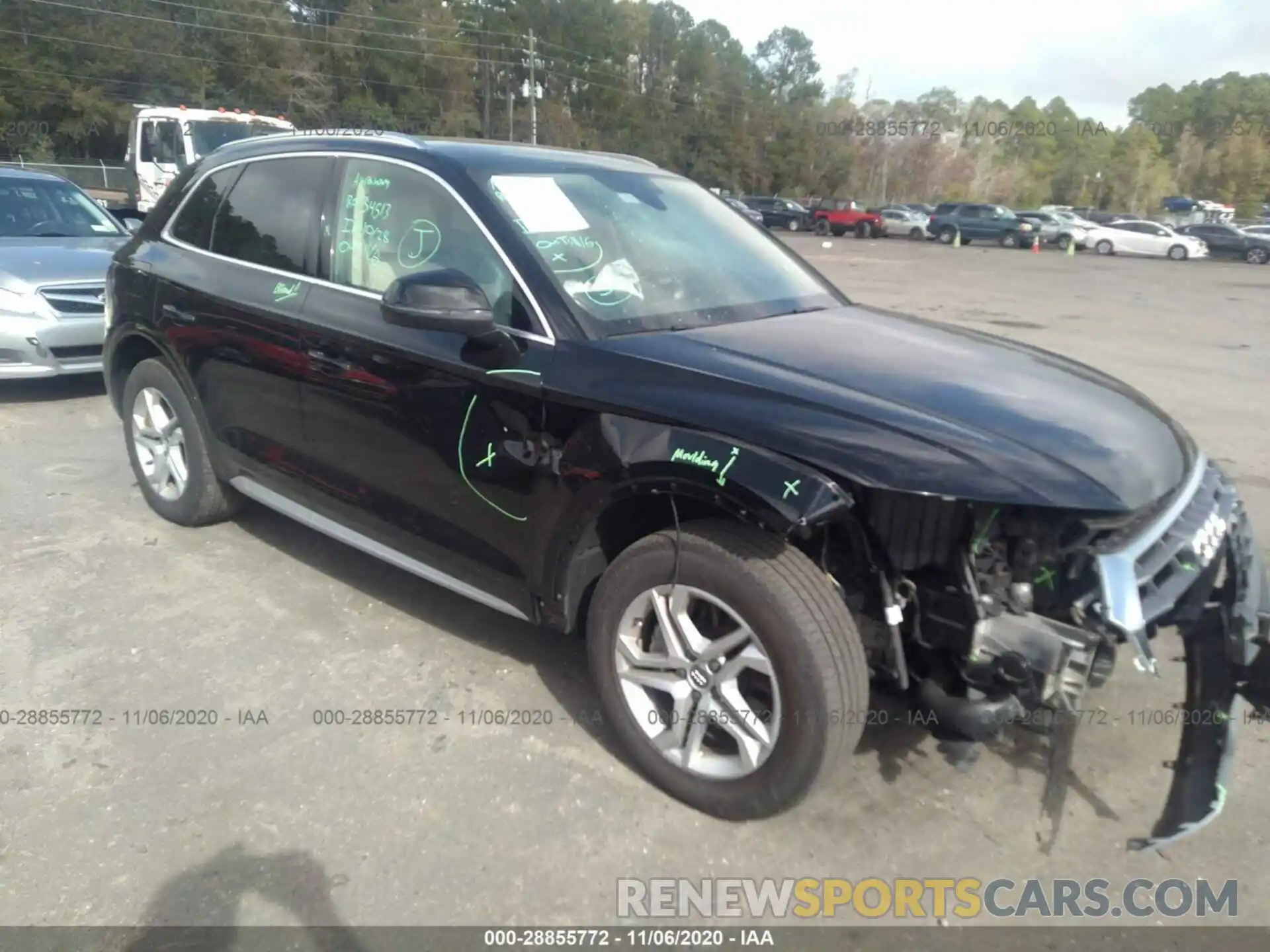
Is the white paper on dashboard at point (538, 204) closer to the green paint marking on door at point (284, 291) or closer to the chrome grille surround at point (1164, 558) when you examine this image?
the green paint marking on door at point (284, 291)

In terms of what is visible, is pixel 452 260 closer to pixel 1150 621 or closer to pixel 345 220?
pixel 345 220

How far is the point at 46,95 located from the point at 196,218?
5276 cm

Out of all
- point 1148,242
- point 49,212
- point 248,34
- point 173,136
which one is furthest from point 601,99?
point 49,212

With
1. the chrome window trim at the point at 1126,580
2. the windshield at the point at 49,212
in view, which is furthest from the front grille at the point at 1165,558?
the windshield at the point at 49,212

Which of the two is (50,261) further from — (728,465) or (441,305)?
(728,465)

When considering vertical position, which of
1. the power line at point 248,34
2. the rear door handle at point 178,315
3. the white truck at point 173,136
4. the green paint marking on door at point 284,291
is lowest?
the rear door handle at point 178,315

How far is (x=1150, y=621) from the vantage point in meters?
2.47

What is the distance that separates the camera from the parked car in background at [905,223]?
144 feet

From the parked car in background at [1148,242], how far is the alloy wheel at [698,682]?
36789 mm

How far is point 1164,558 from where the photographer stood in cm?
251

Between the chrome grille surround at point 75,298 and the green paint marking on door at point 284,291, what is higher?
the green paint marking on door at point 284,291

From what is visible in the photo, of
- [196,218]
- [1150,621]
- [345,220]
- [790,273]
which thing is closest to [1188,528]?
[1150,621]

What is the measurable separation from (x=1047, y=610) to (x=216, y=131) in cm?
1869

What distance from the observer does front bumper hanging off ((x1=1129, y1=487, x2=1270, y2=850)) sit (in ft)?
8.56
